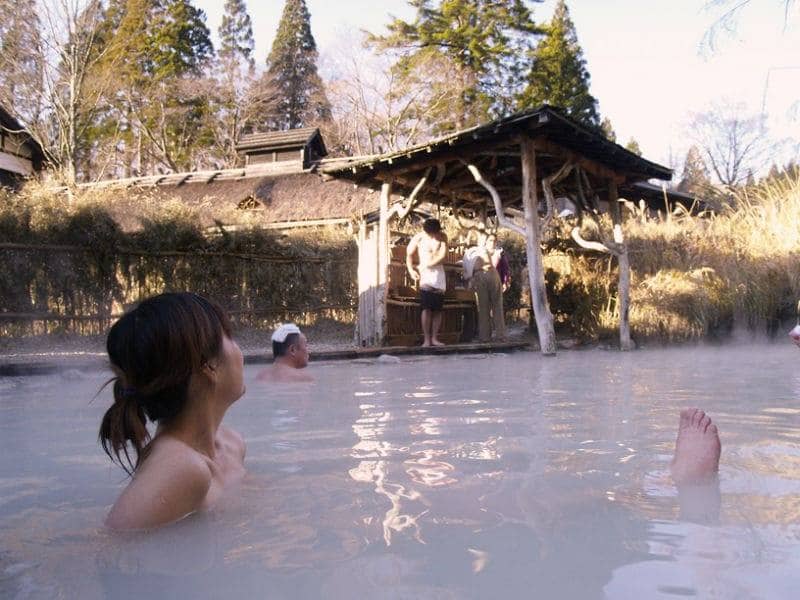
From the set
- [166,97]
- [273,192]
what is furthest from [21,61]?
[166,97]

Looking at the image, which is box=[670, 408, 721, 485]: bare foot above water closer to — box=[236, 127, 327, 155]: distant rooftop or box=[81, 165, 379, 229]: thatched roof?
box=[81, 165, 379, 229]: thatched roof

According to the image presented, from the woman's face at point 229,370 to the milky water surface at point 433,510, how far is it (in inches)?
13.9

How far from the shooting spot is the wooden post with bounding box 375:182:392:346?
35.2 ft

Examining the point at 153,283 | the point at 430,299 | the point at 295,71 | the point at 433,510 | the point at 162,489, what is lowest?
the point at 433,510

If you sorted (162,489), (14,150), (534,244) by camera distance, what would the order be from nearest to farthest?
(162,489), (534,244), (14,150)

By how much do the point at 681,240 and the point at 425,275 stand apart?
451cm

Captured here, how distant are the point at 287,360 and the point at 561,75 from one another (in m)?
31.7

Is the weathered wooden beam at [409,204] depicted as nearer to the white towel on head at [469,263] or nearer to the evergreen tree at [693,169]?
the white towel on head at [469,263]

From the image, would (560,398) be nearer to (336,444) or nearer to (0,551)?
(336,444)

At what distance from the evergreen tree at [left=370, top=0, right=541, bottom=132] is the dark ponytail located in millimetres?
30586

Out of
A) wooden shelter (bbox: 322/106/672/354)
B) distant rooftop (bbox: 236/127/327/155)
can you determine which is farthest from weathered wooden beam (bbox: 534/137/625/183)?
distant rooftop (bbox: 236/127/327/155)

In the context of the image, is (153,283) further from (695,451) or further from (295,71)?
(295,71)

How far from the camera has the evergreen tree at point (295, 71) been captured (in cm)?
3984

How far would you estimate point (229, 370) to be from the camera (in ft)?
7.63
